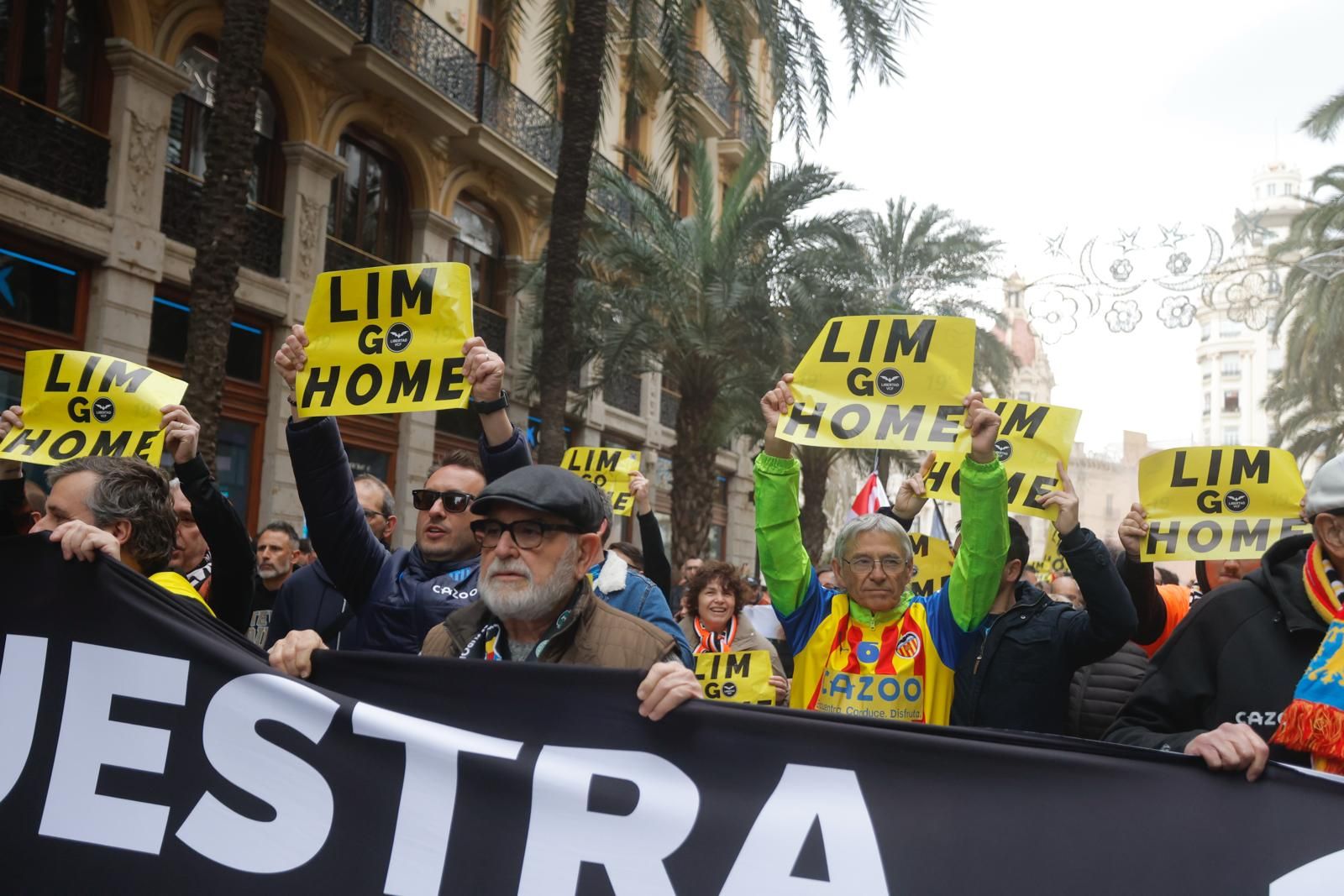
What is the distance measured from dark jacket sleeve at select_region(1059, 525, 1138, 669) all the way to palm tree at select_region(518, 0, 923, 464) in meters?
8.42

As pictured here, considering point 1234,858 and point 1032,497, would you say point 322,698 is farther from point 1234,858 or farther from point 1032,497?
point 1032,497

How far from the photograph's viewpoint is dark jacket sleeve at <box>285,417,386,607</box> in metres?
3.99

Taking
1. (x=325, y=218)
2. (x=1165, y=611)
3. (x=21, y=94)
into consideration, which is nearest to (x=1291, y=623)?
(x=1165, y=611)

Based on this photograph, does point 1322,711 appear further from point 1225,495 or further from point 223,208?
point 223,208

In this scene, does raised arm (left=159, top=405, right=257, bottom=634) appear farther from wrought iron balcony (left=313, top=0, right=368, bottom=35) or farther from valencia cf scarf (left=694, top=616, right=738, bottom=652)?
wrought iron balcony (left=313, top=0, right=368, bottom=35)

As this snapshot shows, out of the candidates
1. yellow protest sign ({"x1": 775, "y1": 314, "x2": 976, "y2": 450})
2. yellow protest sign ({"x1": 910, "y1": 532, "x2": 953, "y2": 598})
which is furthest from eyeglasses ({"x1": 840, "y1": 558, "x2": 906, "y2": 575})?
yellow protest sign ({"x1": 910, "y1": 532, "x2": 953, "y2": 598})

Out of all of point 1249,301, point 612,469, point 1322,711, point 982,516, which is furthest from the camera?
point 1249,301

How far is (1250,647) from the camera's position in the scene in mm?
3053

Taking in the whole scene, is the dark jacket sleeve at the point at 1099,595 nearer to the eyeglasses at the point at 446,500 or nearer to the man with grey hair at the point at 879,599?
the man with grey hair at the point at 879,599

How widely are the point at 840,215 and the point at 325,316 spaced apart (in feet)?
52.9

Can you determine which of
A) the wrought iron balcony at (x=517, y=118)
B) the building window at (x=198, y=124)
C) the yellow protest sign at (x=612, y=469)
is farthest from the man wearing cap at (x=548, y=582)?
the wrought iron balcony at (x=517, y=118)

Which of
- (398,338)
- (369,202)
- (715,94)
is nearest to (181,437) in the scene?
(398,338)

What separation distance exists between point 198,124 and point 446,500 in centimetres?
1271

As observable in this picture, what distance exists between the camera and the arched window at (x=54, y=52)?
12.9 m
